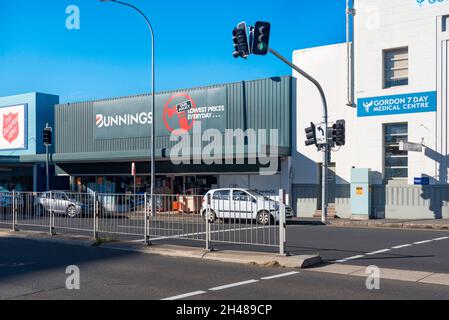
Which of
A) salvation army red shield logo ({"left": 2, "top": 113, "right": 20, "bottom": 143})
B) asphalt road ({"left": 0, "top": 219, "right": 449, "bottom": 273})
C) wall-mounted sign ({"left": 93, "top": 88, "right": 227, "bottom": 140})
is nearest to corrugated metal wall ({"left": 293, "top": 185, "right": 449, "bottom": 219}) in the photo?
asphalt road ({"left": 0, "top": 219, "right": 449, "bottom": 273})

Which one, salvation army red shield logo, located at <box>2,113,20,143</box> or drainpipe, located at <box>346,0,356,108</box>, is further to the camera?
salvation army red shield logo, located at <box>2,113,20,143</box>

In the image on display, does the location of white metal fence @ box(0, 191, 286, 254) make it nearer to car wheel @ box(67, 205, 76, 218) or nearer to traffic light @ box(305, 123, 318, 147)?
car wheel @ box(67, 205, 76, 218)

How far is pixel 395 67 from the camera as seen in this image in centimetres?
2525

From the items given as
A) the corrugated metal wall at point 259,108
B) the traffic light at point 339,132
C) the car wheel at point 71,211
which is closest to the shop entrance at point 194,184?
the corrugated metal wall at point 259,108

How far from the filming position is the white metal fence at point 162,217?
12.3m

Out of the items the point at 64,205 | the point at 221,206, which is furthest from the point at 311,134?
the point at 64,205

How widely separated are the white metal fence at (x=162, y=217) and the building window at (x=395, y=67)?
13729mm

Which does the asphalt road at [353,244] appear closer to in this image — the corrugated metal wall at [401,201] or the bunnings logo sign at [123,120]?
the corrugated metal wall at [401,201]

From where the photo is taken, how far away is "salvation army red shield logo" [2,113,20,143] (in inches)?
1620

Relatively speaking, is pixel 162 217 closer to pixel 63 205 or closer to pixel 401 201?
pixel 63 205

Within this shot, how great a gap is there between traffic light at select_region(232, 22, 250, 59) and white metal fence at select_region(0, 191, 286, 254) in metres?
5.23

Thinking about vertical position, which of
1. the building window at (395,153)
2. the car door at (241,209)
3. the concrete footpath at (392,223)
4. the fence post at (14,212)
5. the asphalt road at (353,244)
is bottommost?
the concrete footpath at (392,223)
